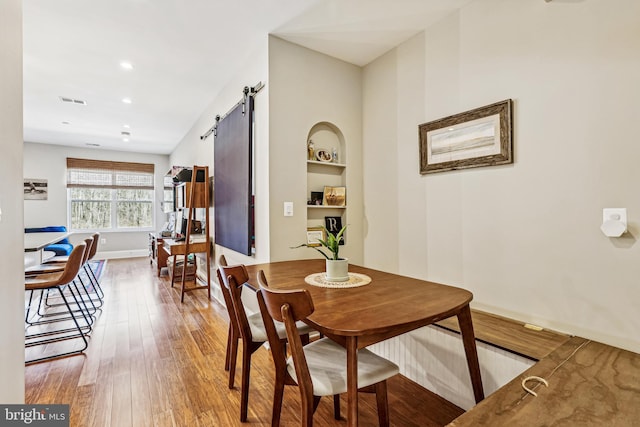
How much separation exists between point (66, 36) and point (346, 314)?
3353mm

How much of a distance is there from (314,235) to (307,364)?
1656 millimetres

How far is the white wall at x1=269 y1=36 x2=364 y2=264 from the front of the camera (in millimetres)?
2600

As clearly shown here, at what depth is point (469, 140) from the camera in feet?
7.11

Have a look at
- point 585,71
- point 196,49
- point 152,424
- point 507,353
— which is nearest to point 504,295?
point 507,353

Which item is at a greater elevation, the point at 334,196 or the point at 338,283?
the point at 334,196

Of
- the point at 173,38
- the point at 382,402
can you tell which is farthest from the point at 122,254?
the point at 382,402

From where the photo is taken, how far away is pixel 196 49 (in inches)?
112

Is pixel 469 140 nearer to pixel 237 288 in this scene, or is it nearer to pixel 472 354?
pixel 472 354

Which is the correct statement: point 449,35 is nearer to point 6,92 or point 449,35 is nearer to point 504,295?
point 504,295

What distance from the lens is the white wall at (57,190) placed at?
21.1 ft

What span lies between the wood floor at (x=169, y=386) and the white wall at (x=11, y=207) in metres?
0.62

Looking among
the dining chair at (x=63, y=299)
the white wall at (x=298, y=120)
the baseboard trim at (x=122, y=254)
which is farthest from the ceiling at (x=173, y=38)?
the baseboard trim at (x=122, y=254)

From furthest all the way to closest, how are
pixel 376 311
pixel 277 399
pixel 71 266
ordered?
pixel 71 266 → pixel 277 399 → pixel 376 311

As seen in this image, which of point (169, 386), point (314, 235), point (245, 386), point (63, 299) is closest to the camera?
point (245, 386)
